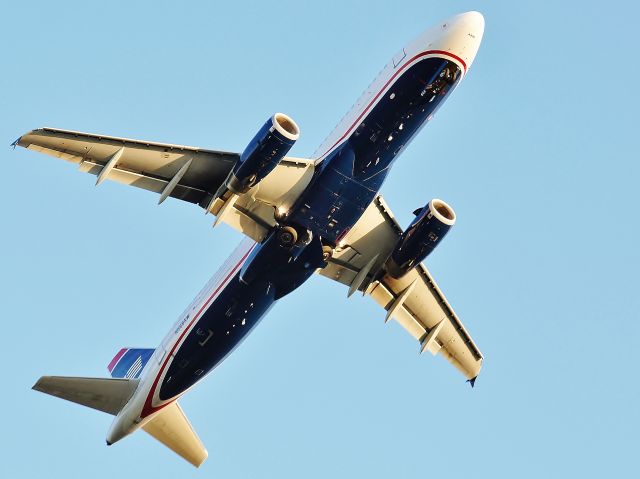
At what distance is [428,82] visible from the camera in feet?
110

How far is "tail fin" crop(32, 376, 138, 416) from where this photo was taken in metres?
37.9

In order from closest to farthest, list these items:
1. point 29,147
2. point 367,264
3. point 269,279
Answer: point 29,147 → point 269,279 → point 367,264

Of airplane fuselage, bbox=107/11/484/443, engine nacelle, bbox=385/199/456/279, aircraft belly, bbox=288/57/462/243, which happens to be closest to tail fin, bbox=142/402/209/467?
airplane fuselage, bbox=107/11/484/443

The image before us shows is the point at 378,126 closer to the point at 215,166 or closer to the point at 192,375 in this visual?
the point at 215,166

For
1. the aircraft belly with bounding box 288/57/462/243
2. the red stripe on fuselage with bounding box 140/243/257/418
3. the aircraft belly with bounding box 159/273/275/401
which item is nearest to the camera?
the aircraft belly with bounding box 288/57/462/243

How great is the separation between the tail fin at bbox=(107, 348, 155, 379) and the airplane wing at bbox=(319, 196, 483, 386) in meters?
7.53

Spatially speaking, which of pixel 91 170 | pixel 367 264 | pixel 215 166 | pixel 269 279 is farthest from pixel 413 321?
pixel 91 170

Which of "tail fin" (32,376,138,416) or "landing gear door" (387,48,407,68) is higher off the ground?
"landing gear door" (387,48,407,68)

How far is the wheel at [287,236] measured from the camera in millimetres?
35375

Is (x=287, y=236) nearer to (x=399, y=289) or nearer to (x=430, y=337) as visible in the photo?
(x=399, y=289)

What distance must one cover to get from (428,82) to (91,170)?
1108 cm

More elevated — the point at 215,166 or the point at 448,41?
the point at 448,41

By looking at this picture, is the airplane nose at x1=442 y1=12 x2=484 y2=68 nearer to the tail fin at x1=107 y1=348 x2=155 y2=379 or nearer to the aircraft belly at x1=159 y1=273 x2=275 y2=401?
the aircraft belly at x1=159 y1=273 x2=275 y2=401

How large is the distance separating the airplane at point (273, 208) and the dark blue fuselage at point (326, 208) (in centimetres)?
4
